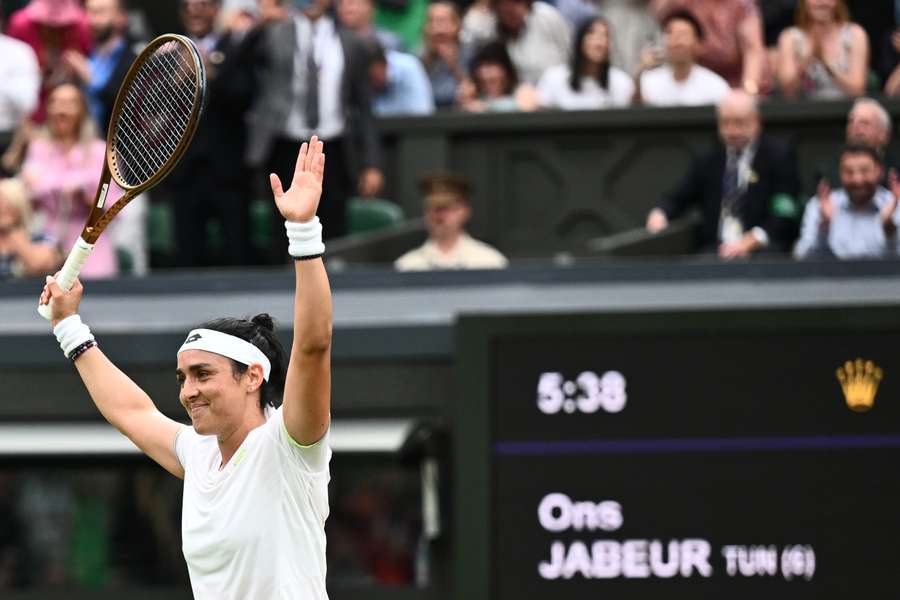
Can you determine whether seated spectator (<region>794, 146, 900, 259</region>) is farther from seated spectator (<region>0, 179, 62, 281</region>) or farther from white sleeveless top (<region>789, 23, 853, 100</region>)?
seated spectator (<region>0, 179, 62, 281</region>)

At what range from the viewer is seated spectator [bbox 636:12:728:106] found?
33.7 ft

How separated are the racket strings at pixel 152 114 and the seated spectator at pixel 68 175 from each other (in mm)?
4298

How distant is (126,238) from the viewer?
10.3 metres

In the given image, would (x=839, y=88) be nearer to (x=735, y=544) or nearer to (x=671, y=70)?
(x=671, y=70)

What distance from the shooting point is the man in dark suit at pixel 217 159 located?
10016 millimetres

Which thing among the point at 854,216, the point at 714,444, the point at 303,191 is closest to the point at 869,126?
the point at 854,216

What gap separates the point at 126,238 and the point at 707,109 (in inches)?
125

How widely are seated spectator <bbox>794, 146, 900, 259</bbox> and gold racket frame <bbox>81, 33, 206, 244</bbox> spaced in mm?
4736

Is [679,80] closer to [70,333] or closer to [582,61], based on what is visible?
[582,61]

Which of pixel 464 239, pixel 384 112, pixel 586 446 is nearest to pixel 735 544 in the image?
pixel 586 446

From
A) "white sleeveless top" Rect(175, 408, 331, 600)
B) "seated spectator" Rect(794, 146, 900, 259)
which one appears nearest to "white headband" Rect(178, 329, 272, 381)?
"white sleeveless top" Rect(175, 408, 331, 600)

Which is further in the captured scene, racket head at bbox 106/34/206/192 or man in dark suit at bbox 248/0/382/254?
man in dark suit at bbox 248/0/382/254

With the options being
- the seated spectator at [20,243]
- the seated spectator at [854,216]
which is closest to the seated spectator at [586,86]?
the seated spectator at [854,216]

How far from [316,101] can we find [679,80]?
2021 mm
